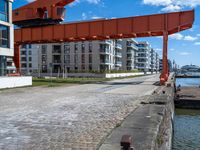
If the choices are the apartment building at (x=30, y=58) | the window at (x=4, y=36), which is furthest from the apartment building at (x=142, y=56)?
the window at (x=4, y=36)

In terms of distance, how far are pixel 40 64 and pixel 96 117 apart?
79.5 m

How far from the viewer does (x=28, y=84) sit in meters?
29.2

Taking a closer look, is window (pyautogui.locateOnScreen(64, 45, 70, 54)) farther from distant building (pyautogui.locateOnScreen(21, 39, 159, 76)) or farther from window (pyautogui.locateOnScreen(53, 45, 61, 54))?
window (pyautogui.locateOnScreen(53, 45, 61, 54))

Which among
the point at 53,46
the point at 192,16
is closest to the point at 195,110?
the point at 192,16

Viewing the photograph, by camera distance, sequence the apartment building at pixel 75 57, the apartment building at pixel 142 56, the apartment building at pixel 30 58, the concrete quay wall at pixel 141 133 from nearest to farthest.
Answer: the concrete quay wall at pixel 141 133, the apartment building at pixel 75 57, the apartment building at pixel 30 58, the apartment building at pixel 142 56

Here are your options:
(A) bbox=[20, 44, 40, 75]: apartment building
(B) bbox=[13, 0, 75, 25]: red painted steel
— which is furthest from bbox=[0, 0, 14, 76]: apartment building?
(A) bbox=[20, 44, 40, 75]: apartment building

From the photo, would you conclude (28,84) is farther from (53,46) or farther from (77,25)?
(53,46)

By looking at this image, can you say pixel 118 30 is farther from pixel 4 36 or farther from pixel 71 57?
pixel 71 57

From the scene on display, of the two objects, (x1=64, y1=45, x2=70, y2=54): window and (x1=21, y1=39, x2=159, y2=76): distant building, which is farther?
(x1=64, y1=45, x2=70, y2=54): window

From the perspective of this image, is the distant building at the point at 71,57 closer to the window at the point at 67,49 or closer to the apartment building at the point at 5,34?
the window at the point at 67,49

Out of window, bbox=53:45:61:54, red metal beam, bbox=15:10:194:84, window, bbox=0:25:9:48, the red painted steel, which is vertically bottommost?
window, bbox=0:25:9:48

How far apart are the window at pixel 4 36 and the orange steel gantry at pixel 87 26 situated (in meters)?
9.41

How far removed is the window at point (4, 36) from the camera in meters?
27.2

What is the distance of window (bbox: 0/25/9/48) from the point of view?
89.1 ft
